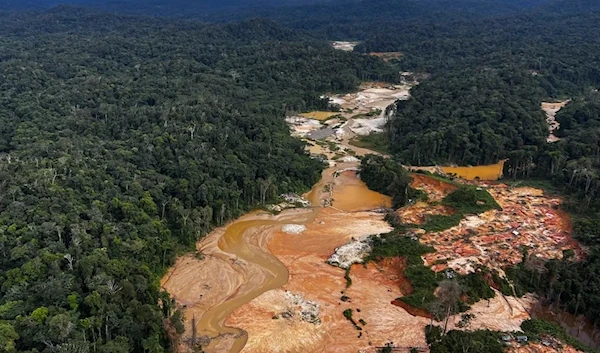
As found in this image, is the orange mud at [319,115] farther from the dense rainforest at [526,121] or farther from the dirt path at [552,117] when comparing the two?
the dirt path at [552,117]

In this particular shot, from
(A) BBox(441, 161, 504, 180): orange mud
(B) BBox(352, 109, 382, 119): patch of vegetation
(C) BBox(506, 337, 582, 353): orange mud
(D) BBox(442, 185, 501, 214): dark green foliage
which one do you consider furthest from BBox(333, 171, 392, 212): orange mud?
(B) BBox(352, 109, 382, 119): patch of vegetation

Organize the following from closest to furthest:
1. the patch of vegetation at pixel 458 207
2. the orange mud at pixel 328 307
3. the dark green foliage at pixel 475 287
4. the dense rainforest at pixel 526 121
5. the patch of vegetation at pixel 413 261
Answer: the orange mud at pixel 328 307
the patch of vegetation at pixel 413 261
the dark green foliage at pixel 475 287
the dense rainforest at pixel 526 121
the patch of vegetation at pixel 458 207

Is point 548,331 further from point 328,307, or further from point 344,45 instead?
point 344,45

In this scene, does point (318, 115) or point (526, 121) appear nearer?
point (526, 121)

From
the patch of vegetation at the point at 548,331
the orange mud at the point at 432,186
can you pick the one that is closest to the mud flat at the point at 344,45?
the orange mud at the point at 432,186

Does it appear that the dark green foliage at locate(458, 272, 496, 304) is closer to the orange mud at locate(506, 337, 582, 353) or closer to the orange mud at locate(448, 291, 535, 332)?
the orange mud at locate(448, 291, 535, 332)

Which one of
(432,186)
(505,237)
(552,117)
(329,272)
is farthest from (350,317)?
(552,117)

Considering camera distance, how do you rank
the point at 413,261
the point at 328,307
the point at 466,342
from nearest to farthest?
the point at 466,342 → the point at 328,307 → the point at 413,261
